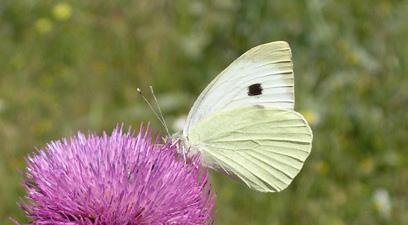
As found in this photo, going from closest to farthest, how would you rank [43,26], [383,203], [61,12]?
[383,203] < [43,26] < [61,12]

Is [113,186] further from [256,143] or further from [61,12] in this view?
[61,12]

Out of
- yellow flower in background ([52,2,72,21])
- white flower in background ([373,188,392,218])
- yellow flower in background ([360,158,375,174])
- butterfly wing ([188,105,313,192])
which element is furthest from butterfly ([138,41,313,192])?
yellow flower in background ([52,2,72,21])

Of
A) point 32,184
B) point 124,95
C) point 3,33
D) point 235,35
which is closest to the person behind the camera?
point 32,184

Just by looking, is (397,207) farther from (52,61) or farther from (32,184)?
(52,61)

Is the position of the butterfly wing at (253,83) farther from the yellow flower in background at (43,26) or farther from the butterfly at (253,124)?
the yellow flower in background at (43,26)

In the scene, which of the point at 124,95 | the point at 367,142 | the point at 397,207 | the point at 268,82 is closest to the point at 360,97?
the point at 367,142

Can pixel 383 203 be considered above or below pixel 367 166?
below

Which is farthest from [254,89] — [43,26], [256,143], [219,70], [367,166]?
[43,26]
